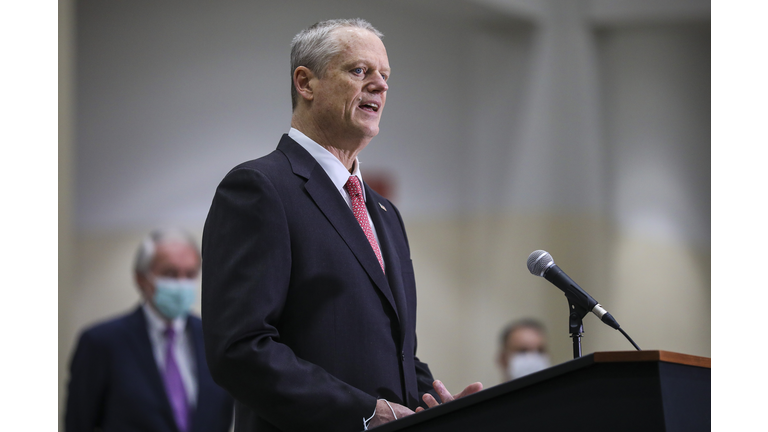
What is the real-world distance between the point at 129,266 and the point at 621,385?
4683 mm

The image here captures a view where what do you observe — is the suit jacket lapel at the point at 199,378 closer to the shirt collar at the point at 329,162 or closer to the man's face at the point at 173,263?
the man's face at the point at 173,263

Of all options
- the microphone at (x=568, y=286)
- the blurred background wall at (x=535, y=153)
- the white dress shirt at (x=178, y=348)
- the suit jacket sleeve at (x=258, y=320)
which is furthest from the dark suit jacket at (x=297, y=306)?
the blurred background wall at (x=535, y=153)

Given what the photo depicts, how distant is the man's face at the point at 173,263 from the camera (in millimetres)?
4430

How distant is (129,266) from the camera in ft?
17.8

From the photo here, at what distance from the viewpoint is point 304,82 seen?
2.02 metres

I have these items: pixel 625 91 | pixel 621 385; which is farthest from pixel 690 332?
pixel 621 385

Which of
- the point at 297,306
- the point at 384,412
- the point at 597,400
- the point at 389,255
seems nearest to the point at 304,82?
the point at 389,255

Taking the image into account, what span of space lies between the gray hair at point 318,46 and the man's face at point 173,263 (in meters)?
2.65

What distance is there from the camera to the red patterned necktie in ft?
6.28

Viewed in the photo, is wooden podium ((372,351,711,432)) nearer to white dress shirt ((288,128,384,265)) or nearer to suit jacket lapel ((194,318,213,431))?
white dress shirt ((288,128,384,265))

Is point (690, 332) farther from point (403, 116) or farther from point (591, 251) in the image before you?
point (403, 116)

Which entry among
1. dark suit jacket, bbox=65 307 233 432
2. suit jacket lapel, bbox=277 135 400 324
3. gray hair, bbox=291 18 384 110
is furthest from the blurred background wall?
suit jacket lapel, bbox=277 135 400 324

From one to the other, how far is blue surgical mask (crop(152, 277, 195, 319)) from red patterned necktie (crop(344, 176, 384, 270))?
2.53 m

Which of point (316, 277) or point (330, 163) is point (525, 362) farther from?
point (316, 277)
